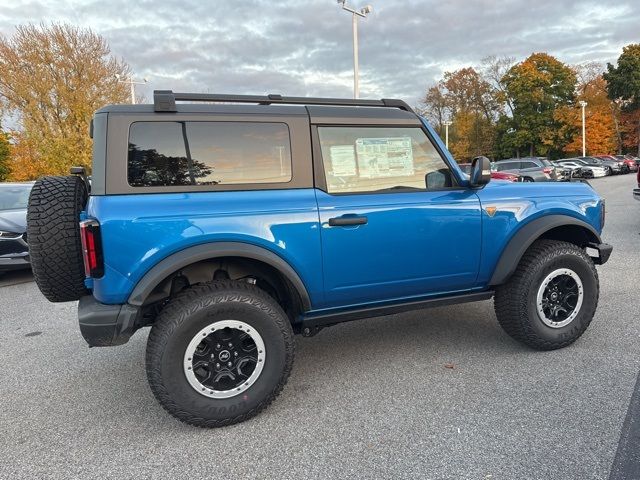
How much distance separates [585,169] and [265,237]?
32842 mm

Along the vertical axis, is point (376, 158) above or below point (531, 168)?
below

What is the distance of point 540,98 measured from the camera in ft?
158

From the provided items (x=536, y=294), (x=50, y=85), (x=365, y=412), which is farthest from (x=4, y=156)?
(x=536, y=294)

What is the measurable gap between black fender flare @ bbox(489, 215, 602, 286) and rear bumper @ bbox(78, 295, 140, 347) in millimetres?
2551

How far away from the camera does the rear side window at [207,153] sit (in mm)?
2682

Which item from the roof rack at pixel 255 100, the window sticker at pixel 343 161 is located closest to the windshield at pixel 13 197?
the roof rack at pixel 255 100

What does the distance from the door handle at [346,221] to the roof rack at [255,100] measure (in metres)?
0.90

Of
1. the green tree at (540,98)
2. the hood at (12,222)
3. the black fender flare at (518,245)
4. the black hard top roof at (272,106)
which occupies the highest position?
the green tree at (540,98)

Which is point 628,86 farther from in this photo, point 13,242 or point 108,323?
point 108,323

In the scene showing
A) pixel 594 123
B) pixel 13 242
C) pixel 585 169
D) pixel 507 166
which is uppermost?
pixel 594 123

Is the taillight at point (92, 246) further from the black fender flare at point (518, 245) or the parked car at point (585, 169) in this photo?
the parked car at point (585, 169)

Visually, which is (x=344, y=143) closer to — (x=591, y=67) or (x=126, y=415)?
(x=126, y=415)

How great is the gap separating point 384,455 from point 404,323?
6.76 feet

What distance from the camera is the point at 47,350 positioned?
4.07 metres
